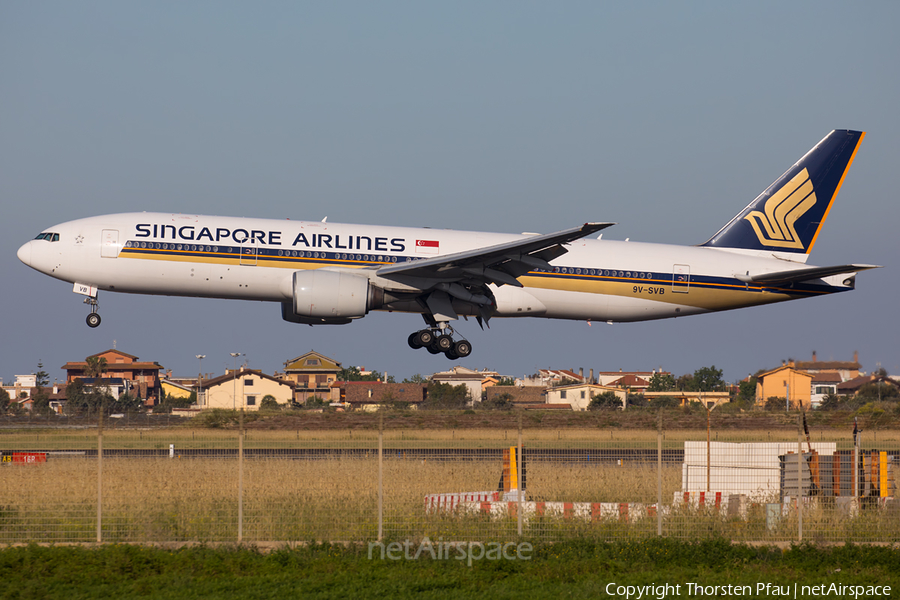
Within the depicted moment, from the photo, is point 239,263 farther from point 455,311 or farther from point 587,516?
point 587,516

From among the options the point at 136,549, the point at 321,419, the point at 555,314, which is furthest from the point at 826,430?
the point at 136,549

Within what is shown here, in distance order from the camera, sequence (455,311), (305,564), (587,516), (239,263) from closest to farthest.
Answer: (305,564) < (587,516) < (239,263) < (455,311)

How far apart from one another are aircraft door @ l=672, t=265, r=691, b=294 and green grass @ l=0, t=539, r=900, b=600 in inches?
671

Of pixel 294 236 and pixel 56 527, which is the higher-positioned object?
pixel 294 236

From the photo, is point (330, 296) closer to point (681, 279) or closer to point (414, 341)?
point (414, 341)

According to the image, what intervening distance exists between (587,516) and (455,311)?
14.8m

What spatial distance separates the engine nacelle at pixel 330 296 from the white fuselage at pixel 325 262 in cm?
84

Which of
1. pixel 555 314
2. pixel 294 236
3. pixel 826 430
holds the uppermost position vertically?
pixel 294 236

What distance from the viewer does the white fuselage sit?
87.4 feet

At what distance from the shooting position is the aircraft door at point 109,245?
26.6 m

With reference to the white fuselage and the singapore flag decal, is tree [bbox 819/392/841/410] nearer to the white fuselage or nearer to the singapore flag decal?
the white fuselage

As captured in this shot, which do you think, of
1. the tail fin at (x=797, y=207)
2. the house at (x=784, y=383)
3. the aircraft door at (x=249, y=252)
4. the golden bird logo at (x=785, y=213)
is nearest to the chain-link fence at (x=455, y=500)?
the aircraft door at (x=249, y=252)

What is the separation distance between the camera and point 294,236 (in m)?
27.2

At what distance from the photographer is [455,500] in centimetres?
1574
